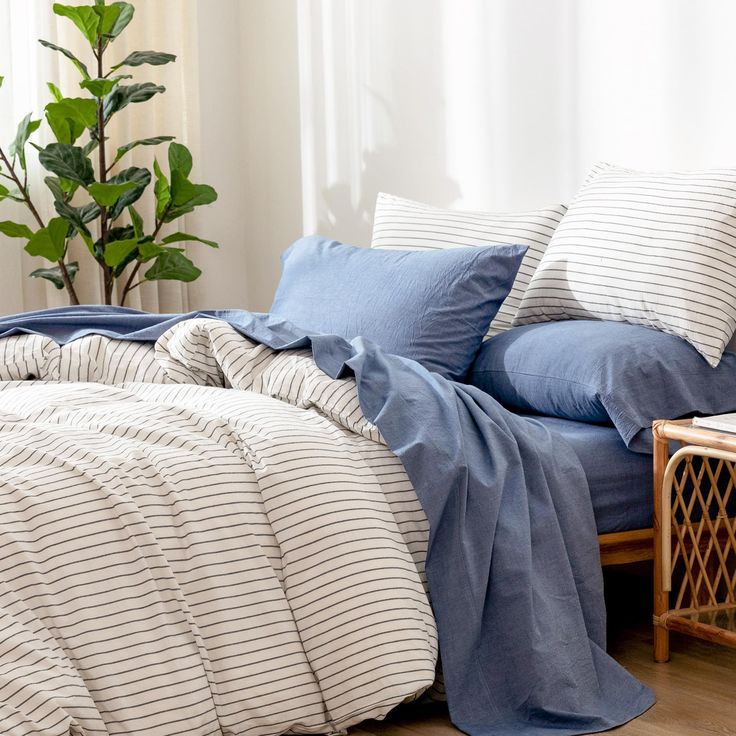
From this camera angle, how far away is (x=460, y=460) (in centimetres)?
214

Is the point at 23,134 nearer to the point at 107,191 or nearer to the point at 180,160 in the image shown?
the point at 107,191

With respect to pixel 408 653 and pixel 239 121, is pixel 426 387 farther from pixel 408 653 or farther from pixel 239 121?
pixel 239 121

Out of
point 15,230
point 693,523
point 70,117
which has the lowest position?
point 693,523

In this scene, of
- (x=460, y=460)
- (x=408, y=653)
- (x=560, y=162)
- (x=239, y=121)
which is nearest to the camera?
(x=408, y=653)

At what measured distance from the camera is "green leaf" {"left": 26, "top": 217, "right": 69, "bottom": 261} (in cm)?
399

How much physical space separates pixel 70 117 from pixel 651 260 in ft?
7.43

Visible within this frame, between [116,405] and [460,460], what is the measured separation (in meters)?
0.68

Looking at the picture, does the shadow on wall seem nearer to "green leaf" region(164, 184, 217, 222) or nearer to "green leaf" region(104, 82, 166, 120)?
"green leaf" region(164, 184, 217, 222)

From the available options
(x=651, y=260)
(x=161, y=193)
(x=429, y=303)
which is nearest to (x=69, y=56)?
(x=161, y=193)

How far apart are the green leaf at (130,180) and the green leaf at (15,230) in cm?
31

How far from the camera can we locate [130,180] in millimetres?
4191

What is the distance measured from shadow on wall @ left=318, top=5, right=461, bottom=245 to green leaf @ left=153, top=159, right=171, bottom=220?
1.82ft

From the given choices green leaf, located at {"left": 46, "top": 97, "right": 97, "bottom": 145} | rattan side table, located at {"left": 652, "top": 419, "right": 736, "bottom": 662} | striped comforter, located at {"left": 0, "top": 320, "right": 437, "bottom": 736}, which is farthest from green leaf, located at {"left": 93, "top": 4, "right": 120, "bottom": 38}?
rattan side table, located at {"left": 652, "top": 419, "right": 736, "bottom": 662}

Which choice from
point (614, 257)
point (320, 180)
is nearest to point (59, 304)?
point (320, 180)
